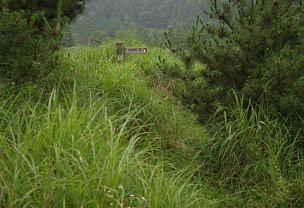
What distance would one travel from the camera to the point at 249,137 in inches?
152

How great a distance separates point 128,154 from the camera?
2756 mm

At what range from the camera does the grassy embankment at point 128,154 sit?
100 inches

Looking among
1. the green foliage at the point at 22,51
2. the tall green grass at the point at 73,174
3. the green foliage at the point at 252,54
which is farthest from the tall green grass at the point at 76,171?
the green foliage at the point at 252,54

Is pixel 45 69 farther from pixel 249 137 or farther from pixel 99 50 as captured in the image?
pixel 99 50

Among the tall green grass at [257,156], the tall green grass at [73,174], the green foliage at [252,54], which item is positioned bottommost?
the tall green grass at [257,156]

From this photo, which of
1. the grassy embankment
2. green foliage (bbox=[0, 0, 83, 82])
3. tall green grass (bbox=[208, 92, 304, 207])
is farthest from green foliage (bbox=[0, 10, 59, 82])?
tall green grass (bbox=[208, 92, 304, 207])

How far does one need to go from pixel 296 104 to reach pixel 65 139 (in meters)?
1.95

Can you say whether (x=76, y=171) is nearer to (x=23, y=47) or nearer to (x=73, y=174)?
(x=73, y=174)

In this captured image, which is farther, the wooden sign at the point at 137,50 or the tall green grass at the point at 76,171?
the wooden sign at the point at 137,50

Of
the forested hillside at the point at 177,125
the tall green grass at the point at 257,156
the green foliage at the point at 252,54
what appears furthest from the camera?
the green foliage at the point at 252,54

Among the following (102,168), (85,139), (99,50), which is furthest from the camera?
(99,50)

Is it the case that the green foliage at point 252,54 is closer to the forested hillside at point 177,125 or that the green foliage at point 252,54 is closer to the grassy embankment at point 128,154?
the forested hillside at point 177,125

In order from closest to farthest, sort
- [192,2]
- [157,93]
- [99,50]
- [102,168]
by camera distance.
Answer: [102,168], [157,93], [99,50], [192,2]

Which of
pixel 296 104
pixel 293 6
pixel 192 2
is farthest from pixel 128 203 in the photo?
pixel 192 2
